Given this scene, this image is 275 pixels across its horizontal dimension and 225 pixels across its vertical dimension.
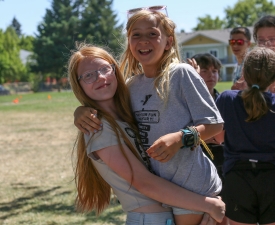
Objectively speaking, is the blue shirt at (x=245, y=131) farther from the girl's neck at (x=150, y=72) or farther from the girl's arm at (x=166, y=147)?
the girl's arm at (x=166, y=147)

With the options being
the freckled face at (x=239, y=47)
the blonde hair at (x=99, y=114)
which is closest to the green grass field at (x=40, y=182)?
the blonde hair at (x=99, y=114)

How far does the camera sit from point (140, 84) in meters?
2.48

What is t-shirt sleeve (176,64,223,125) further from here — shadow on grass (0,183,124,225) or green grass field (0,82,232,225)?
shadow on grass (0,183,124,225)

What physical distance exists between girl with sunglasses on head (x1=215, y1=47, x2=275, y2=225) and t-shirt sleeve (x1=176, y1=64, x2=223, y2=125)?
91cm

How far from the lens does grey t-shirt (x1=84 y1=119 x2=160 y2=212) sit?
227 cm

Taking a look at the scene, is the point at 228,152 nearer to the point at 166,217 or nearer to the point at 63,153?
the point at 166,217

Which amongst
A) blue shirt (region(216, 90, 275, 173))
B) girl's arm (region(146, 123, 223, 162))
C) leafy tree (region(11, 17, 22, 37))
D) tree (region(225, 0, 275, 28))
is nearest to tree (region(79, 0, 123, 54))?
tree (region(225, 0, 275, 28))

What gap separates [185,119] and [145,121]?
0.67 ft

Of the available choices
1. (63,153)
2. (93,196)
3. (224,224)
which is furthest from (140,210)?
(63,153)

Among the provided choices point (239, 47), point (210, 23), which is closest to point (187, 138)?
point (239, 47)

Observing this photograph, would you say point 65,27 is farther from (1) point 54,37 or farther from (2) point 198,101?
(2) point 198,101

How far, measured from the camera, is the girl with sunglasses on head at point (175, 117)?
2246 mm

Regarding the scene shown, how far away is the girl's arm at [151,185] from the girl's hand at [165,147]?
17 cm

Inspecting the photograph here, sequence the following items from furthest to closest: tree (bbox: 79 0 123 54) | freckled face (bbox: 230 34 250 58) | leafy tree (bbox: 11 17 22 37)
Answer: leafy tree (bbox: 11 17 22 37) < tree (bbox: 79 0 123 54) < freckled face (bbox: 230 34 250 58)
